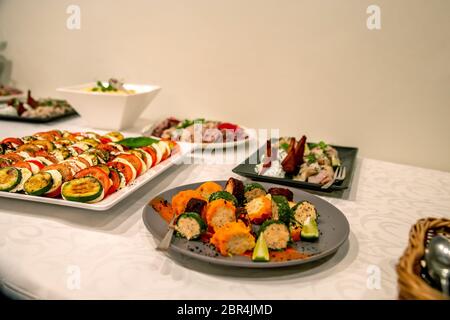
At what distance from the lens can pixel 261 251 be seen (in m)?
0.80

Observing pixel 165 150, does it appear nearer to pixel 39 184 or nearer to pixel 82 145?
pixel 82 145

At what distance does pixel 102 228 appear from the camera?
3.25ft

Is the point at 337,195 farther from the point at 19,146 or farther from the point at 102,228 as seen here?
the point at 19,146

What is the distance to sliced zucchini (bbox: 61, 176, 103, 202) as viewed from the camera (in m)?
1.00

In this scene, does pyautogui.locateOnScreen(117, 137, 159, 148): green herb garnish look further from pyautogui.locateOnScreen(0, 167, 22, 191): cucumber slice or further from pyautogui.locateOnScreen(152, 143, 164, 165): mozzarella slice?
pyautogui.locateOnScreen(0, 167, 22, 191): cucumber slice

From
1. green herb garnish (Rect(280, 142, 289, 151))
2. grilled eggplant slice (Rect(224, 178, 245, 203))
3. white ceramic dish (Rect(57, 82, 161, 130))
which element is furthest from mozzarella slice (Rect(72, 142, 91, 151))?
green herb garnish (Rect(280, 142, 289, 151))

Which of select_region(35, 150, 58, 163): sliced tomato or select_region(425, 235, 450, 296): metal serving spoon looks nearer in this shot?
select_region(425, 235, 450, 296): metal serving spoon

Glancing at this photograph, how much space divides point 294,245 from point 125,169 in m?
0.56

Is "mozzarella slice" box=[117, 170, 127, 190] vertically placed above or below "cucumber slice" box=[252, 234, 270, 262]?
above

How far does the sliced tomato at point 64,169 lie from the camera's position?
1090 millimetres

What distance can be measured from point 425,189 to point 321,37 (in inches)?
31.1

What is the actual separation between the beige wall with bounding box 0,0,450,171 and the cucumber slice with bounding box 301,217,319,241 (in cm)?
101

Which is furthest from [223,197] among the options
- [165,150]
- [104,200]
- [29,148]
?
[29,148]
